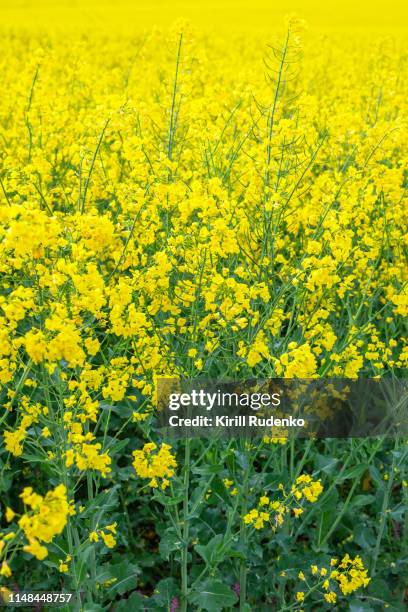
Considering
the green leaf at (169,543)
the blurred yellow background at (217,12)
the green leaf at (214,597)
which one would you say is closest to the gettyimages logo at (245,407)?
the green leaf at (169,543)

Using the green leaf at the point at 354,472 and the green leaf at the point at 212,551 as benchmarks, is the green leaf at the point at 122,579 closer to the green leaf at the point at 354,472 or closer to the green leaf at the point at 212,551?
the green leaf at the point at 212,551

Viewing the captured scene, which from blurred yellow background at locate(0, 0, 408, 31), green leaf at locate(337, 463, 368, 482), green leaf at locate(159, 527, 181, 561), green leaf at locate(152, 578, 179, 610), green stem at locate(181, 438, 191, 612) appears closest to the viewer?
green stem at locate(181, 438, 191, 612)

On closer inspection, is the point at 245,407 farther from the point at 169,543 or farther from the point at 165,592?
the point at 165,592

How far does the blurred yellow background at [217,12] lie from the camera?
29.2 m

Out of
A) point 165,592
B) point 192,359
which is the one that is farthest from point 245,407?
point 165,592

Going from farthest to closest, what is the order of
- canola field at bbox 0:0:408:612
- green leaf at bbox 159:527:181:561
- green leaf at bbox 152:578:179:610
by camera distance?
green leaf at bbox 152:578:179:610, green leaf at bbox 159:527:181:561, canola field at bbox 0:0:408:612

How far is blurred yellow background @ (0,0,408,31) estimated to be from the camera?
96.0ft

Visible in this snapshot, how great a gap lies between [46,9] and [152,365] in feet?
105

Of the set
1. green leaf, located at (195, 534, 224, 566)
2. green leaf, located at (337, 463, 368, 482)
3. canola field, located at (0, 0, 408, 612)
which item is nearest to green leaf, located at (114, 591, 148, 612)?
canola field, located at (0, 0, 408, 612)

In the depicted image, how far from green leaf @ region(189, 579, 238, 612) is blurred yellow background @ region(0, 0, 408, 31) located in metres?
26.4

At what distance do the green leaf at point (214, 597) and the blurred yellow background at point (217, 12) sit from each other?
86.7 ft

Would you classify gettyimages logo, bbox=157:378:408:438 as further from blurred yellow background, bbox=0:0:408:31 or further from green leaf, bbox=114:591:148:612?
blurred yellow background, bbox=0:0:408:31

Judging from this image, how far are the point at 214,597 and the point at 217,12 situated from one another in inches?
1338

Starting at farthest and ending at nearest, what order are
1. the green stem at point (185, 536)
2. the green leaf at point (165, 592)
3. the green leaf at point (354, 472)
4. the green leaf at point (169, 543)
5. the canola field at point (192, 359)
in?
the green leaf at point (354, 472) < the green leaf at point (165, 592) < the green leaf at point (169, 543) < the green stem at point (185, 536) < the canola field at point (192, 359)
